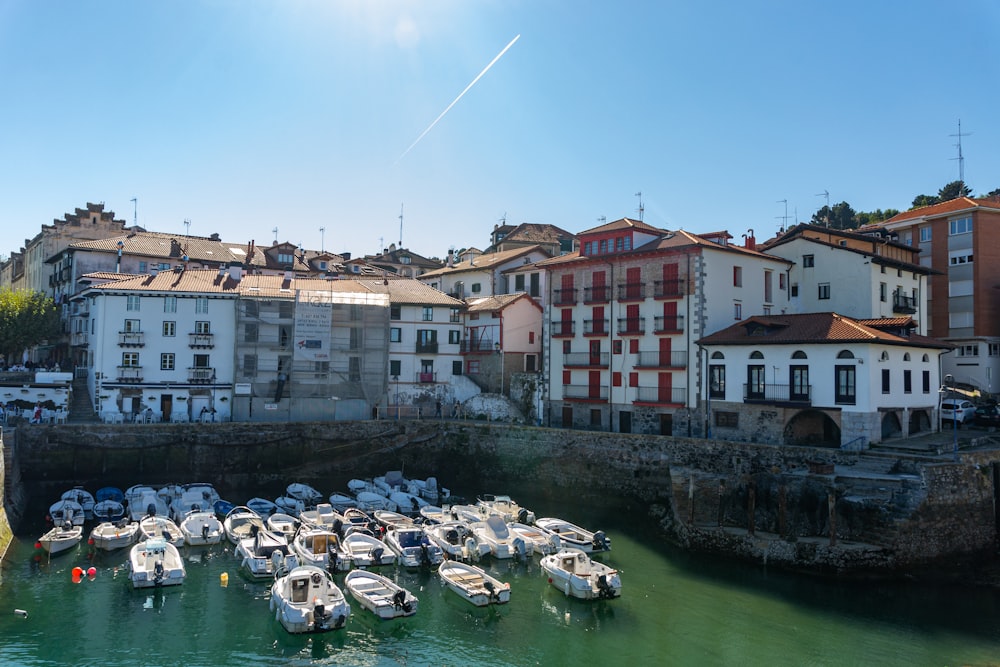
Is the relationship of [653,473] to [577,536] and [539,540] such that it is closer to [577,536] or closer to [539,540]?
[577,536]

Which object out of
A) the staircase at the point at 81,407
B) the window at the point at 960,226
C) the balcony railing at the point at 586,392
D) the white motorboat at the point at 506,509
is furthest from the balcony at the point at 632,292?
the staircase at the point at 81,407

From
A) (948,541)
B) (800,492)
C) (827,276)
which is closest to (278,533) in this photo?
(800,492)

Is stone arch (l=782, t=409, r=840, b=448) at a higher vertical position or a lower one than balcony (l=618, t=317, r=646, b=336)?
lower

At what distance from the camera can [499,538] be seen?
116 feet

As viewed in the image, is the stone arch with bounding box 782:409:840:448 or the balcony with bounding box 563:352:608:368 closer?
the stone arch with bounding box 782:409:840:448

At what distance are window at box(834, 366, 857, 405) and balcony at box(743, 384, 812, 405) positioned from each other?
4.85 feet

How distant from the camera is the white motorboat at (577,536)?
3453 centimetres

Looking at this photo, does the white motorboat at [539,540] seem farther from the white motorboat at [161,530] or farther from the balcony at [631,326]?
the balcony at [631,326]

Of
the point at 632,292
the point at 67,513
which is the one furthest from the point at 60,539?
the point at 632,292

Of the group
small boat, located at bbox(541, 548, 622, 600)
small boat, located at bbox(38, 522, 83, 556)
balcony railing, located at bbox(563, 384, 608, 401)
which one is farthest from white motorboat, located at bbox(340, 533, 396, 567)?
balcony railing, located at bbox(563, 384, 608, 401)

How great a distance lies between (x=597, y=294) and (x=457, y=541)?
75.2 ft

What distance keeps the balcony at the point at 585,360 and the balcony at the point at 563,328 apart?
1.61m

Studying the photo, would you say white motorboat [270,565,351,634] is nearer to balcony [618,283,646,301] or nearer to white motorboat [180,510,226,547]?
white motorboat [180,510,226,547]

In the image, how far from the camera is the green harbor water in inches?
954
